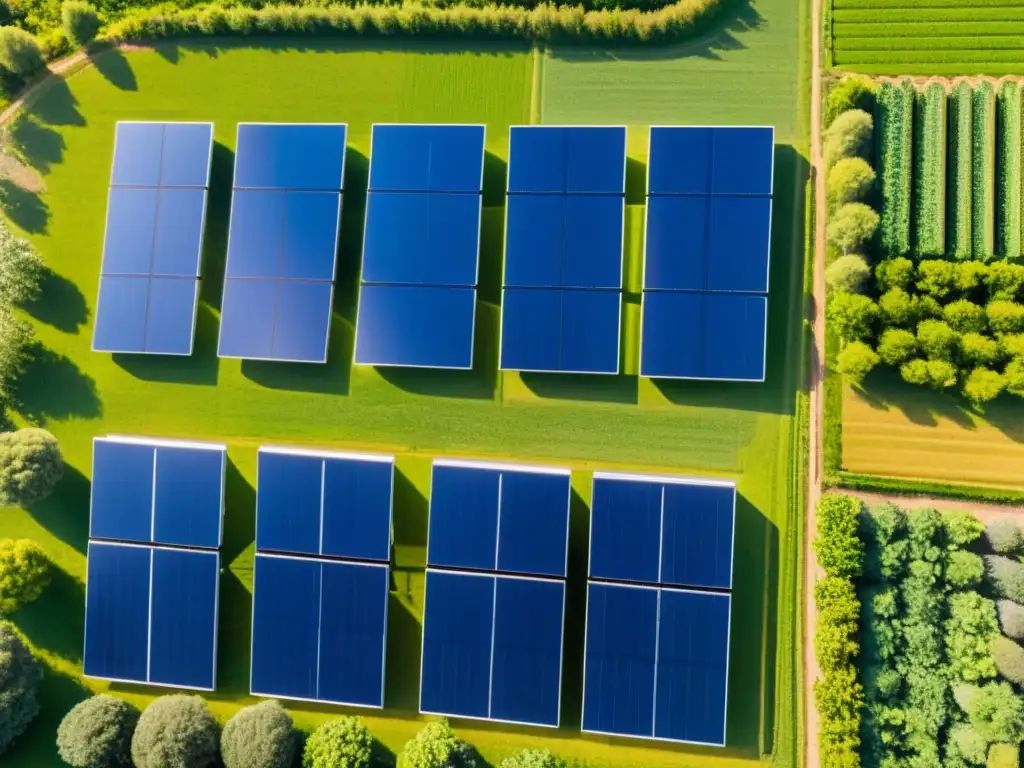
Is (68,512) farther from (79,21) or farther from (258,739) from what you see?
(79,21)

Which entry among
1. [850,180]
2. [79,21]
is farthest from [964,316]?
[79,21]

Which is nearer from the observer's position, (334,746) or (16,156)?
(334,746)

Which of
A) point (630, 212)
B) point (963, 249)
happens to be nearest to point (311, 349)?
point (630, 212)

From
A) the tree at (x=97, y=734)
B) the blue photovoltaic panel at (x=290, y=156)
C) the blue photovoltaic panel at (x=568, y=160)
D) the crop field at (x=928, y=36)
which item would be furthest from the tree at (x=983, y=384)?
the tree at (x=97, y=734)

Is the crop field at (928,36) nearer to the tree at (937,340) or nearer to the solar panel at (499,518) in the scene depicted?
the tree at (937,340)

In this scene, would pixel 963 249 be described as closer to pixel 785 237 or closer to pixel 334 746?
pixel 785 237
